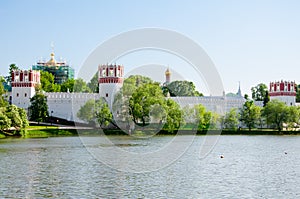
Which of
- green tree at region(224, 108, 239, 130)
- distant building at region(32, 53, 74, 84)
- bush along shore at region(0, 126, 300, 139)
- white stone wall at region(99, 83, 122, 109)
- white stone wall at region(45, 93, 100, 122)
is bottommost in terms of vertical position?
bush along shore at region(0, 126, 300, 139)

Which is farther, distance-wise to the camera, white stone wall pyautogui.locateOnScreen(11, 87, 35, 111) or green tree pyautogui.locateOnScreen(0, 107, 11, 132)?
white stone wall pyautogui.locateOnScreen(11, 87, 35, 111)

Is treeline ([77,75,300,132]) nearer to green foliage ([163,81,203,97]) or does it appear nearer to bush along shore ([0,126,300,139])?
bush along shore ([0,126,300,139])

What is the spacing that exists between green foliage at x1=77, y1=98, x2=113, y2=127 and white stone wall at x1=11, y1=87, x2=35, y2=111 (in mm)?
12158

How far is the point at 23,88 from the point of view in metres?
62.0

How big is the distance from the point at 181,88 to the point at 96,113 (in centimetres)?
3252

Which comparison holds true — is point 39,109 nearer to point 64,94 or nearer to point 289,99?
point 64,94

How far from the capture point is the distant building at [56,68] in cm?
8481

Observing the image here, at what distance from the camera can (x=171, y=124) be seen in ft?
157

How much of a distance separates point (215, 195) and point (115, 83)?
159ft

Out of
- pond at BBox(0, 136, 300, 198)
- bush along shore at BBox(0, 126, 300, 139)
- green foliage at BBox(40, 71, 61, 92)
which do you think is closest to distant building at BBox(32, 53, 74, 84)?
green foliage at BBox(40, 71, 61, 92)

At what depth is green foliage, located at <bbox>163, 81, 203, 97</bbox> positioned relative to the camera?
261 feet

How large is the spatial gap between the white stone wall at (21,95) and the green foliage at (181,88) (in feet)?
82.1

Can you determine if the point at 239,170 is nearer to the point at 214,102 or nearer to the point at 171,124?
the point at 171,124

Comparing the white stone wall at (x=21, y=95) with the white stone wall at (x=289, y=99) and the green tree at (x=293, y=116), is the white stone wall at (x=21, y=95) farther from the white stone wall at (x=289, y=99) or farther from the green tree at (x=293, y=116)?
the white stone wall at (x=289, y=99)
